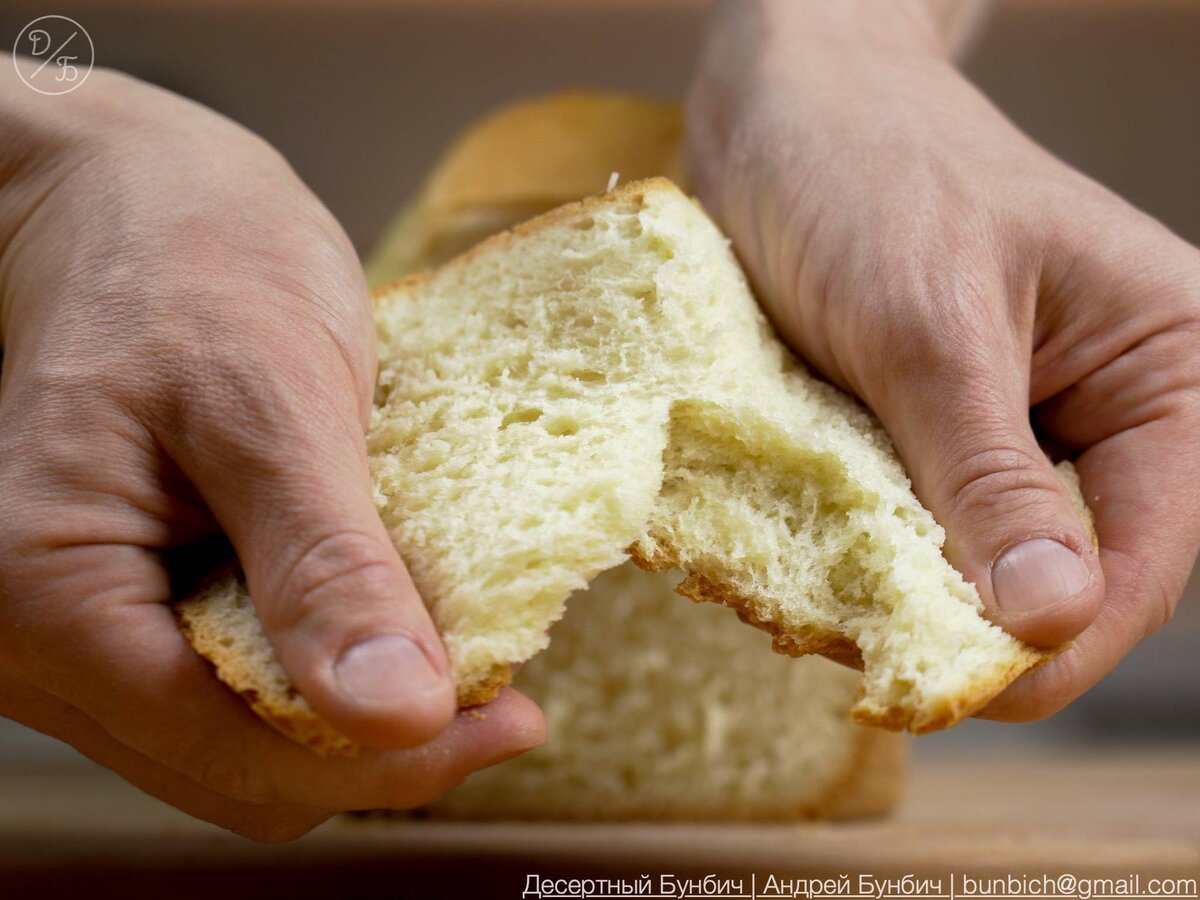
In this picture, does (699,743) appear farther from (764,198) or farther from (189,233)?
Result: (189,233)

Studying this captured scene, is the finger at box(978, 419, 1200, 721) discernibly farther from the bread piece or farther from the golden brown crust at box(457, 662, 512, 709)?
the bread piece

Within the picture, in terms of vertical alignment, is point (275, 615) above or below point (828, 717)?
above

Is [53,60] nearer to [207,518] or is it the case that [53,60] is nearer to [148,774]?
[207,518]

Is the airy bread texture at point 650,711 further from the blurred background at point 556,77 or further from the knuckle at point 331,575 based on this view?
the blurred background at point 556,77

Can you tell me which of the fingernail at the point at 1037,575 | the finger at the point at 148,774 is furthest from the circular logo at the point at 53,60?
the fingernail at the point at 1037,575

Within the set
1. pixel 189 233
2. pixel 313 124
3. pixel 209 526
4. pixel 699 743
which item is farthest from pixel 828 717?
pixel 313 124
